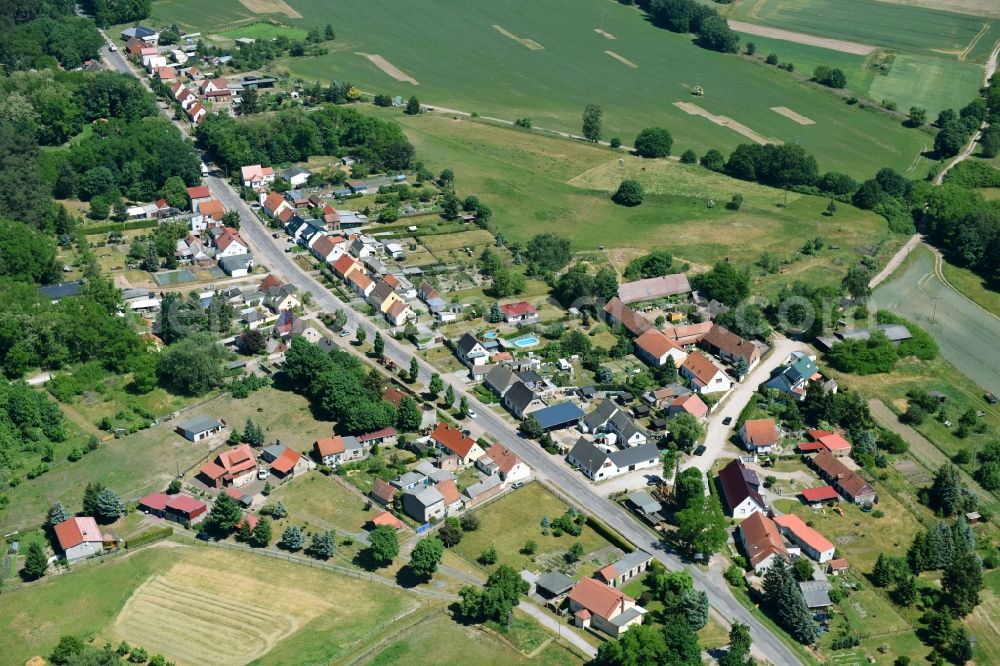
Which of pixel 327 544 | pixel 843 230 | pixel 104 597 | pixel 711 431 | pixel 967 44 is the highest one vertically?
pixel 967 44

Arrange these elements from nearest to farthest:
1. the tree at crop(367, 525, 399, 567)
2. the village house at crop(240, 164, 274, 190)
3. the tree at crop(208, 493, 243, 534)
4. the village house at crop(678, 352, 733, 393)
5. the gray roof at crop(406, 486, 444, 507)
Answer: the tree at crop(367, 525, 399, 567)
the tree at crop(208, 493, 243, 534)
the gray roof at crop(406, 486, 444, 507)
the village house at crop(678, 352, 733, 393)
the village house at crop(240, 164, 274, 190)

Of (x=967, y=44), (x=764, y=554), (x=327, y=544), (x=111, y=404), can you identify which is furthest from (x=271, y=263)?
(x=967, y=44)

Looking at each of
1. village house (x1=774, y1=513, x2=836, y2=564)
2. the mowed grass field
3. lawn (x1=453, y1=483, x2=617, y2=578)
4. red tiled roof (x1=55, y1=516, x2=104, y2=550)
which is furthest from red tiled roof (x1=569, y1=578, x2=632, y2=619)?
the mowed grass field

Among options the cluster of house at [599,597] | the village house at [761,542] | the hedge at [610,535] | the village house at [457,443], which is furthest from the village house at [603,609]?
the village house at [457,443]

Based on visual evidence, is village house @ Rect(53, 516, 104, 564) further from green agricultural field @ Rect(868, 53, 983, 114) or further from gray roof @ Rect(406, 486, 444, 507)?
green agricultural field @ Rect(868, 53, 983, 114)

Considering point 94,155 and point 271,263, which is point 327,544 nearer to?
point 271,263

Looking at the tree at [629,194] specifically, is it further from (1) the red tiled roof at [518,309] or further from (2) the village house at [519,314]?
(2) the village house at [519,314]

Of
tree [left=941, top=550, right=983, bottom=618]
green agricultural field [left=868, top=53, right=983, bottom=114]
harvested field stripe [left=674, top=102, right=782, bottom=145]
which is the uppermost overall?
A: green agricultural field [left=868, top=53, right=983, bottom=114]
